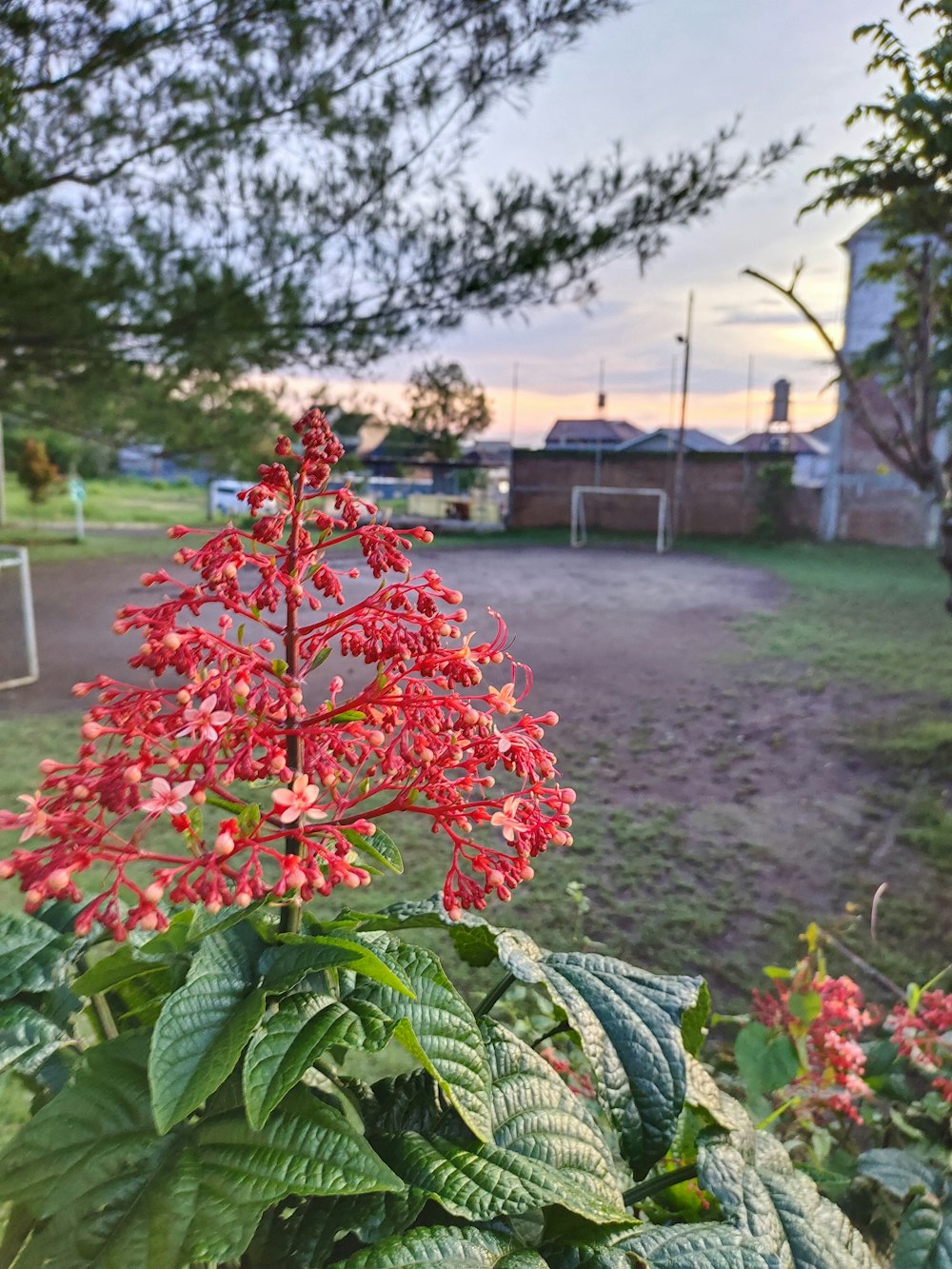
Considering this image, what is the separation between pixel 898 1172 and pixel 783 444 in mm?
4027

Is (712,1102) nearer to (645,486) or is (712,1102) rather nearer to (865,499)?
(865,499)

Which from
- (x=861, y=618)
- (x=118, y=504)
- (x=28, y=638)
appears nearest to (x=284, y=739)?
(x=28, y=638)

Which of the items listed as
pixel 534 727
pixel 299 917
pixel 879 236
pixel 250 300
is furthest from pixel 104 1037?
pixel 879 236

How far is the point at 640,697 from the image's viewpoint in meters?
2.44

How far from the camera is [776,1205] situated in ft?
1.36

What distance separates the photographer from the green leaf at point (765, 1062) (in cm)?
69

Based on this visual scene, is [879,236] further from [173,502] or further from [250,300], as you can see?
[173,502]

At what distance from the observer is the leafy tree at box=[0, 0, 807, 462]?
159 cm

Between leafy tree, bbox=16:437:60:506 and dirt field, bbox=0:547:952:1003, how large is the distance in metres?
0.55

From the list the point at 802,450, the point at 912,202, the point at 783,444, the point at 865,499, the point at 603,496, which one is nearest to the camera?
the point at 912,202

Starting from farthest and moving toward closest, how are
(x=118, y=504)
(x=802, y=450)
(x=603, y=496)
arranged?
(x=603, y=496) → (x=802, y=450) → (x=118, y=504)

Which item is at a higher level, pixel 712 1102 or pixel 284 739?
pixel 284 739

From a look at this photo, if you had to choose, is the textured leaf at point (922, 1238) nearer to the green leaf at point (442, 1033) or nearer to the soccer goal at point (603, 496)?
the green leaf at point (442, 1033)

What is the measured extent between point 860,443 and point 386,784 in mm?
3735
